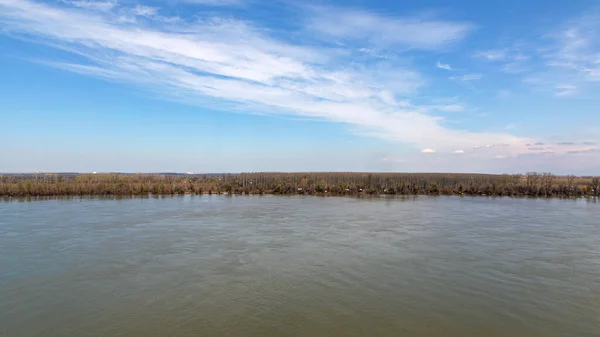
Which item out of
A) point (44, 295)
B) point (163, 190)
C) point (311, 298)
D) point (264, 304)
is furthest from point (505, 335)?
point (163, 190)

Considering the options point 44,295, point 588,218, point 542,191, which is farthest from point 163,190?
point 542,191

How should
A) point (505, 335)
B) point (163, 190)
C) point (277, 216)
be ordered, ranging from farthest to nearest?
point (163, 190)
point (277, 216)
point (505, 335)

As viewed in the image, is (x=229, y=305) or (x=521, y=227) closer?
(x=229, y=305)

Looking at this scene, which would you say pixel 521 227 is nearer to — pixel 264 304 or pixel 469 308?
pixel 469 308

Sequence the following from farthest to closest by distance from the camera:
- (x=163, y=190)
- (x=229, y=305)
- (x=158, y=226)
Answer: (x=163, y=190), (x=158, y=226), (x=229, y=305)

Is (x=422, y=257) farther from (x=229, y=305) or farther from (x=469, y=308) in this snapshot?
(x=229, y=305)

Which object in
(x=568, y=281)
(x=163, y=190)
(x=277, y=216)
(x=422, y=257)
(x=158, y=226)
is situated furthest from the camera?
(x=163, y=190)

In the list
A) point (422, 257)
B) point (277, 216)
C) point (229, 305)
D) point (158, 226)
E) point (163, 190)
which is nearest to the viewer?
point (229, 305)
